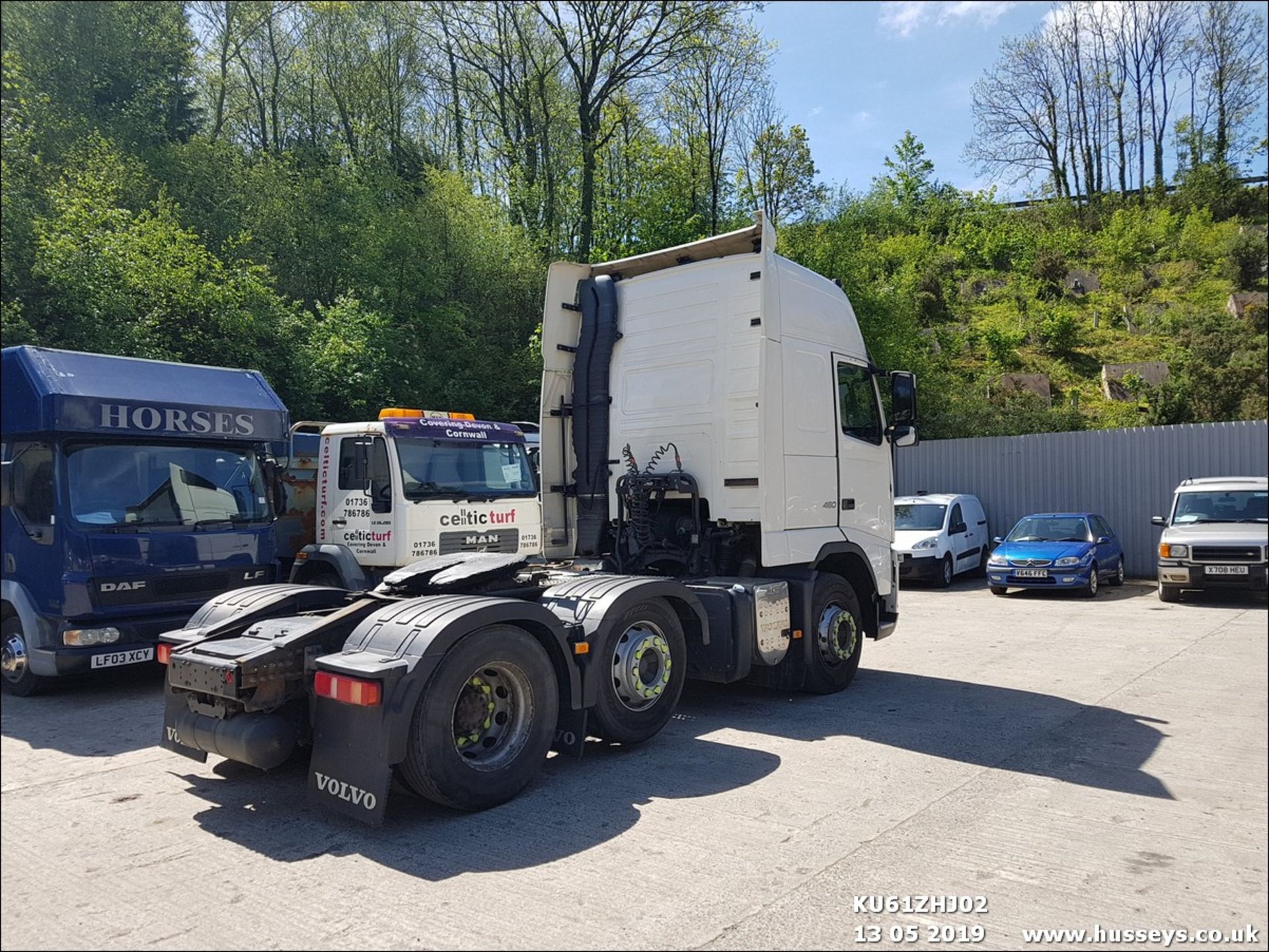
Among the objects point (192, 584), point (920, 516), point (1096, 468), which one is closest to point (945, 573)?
point (920, 516)

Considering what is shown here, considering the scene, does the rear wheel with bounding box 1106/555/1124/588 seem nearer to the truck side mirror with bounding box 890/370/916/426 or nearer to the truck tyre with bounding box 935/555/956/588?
the truck tyre with bounding box 935/555/956/588

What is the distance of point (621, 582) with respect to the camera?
6125 millimetres

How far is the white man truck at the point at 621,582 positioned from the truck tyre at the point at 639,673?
19mm

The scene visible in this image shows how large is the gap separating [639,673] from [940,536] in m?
12.7

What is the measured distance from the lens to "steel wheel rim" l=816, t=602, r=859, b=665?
7598mm

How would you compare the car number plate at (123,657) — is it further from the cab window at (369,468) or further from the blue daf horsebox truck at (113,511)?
the cab window at (369,468)

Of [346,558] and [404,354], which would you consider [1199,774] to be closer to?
[346,558]

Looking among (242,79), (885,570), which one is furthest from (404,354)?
(885,570)

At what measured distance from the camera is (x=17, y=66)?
7672 millimetres

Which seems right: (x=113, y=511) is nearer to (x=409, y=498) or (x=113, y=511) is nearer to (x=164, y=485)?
(x=164, y=485)

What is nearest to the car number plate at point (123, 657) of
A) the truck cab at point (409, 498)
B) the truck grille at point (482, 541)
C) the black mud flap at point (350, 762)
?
the truck cab at point (409, 498)

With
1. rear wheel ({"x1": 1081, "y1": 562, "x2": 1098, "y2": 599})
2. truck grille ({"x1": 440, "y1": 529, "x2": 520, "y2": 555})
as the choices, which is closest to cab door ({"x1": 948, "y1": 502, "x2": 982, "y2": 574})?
rear wheel ({"x1": 1081, "y1": 562, "x2": 1098, "y2": 599})

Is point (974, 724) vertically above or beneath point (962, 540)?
beneath

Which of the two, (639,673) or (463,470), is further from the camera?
(463,470)
